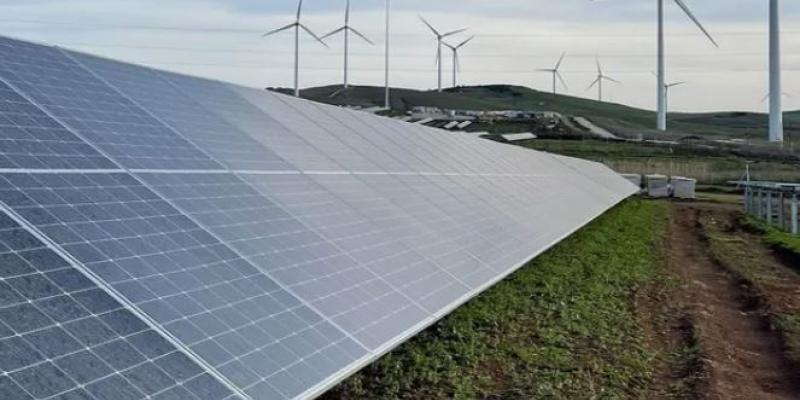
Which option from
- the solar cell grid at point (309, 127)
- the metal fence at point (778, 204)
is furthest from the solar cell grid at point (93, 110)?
the metal fence at point (778, 204)

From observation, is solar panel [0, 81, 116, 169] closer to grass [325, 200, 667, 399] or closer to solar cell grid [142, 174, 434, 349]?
solar cell grid [142, 174, 434, 349]

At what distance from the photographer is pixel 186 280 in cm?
937

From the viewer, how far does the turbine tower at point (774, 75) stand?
295 feet

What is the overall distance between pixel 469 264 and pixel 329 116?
844cm

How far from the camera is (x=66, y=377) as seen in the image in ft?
21.6

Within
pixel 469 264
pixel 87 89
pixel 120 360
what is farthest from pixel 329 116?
pixel 120 360

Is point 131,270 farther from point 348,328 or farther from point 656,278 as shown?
point 656,278

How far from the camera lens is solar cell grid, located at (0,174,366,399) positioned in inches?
332

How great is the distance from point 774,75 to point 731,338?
85647 mm

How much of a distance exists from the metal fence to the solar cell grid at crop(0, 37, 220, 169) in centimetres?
3500

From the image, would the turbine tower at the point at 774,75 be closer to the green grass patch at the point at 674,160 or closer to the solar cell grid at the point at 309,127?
the green grass patch at the point at 674,160

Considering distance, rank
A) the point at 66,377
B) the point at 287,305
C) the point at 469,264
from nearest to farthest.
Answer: the point at 66,377 → the point at 287,305 → the point at 469,264

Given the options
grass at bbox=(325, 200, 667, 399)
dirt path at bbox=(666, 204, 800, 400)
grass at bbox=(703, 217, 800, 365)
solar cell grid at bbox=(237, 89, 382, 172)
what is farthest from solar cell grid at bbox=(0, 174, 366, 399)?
grass at bbox=(703, 217, 800, 365)

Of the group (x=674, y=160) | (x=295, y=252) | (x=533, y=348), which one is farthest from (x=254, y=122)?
(x=674, y=160)
